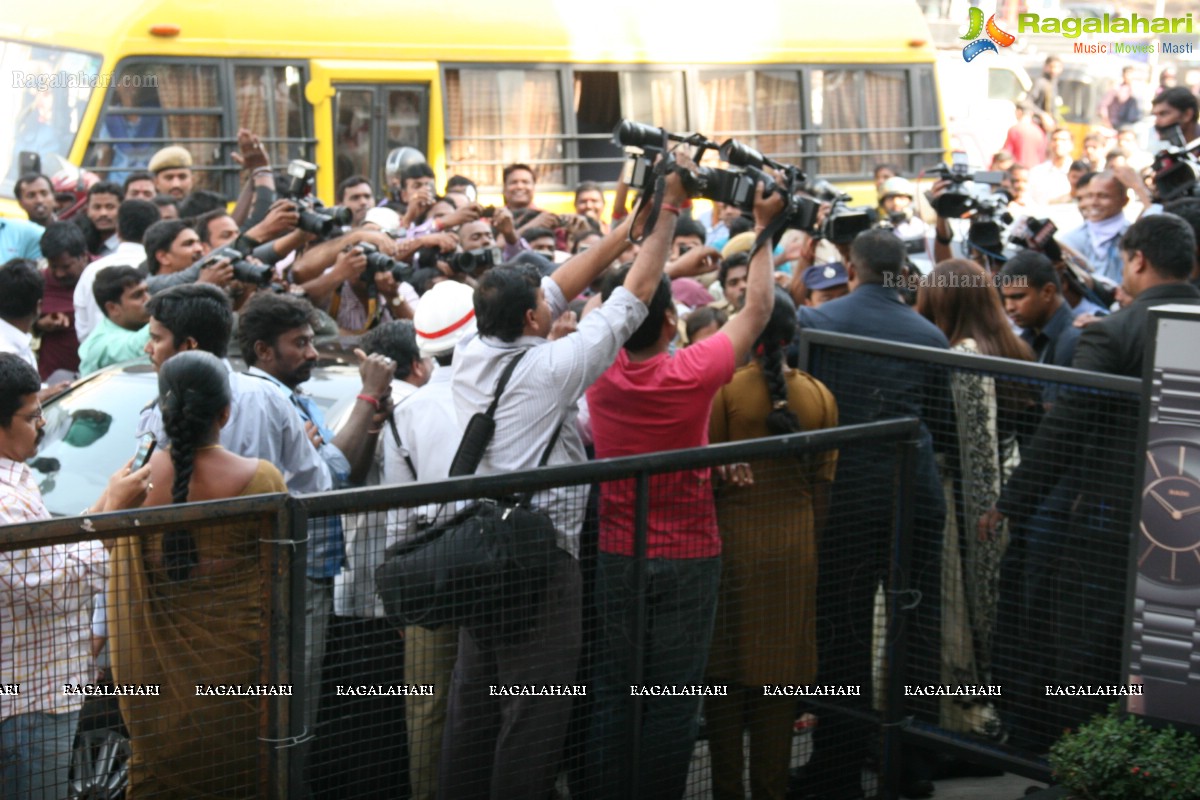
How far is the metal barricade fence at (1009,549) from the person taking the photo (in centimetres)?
494

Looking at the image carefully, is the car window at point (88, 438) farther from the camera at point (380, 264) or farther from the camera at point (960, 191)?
the camera at point (960, 191)

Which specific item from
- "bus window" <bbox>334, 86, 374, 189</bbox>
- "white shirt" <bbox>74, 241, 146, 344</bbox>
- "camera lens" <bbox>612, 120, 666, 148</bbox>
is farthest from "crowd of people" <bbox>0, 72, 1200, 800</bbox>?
"bus window" <bbox>334, 86, 374, 189</bbox>

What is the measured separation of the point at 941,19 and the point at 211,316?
24939 mm

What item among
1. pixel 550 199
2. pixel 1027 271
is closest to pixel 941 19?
pixel 550 199

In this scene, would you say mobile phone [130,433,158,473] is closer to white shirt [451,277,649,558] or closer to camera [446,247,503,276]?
white shirt [451,277,649,558]

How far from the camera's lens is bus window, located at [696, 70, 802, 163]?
1443 cm

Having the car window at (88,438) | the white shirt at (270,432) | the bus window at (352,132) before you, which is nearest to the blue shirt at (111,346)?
the car window at (88,438)

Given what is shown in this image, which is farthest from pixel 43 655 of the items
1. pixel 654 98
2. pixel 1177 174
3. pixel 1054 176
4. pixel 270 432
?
pixel 1054 176

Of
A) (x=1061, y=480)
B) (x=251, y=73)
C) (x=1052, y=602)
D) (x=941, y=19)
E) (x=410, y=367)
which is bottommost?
(x=1052, y=602)

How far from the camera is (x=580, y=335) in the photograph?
448 centimetres

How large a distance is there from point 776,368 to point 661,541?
938 millimetres

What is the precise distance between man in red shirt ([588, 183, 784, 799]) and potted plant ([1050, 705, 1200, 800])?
45.7 inches

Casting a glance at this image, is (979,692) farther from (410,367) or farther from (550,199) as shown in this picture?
(550,199)

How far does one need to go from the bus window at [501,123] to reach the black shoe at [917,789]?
8.52m
